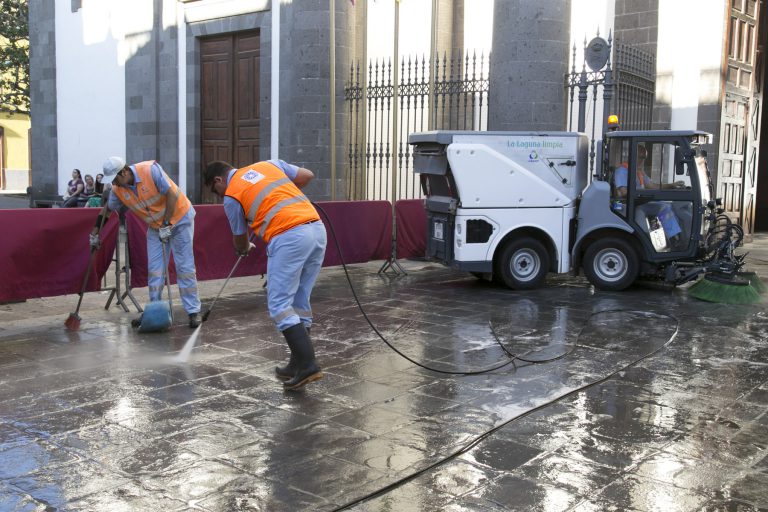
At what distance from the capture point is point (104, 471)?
14.0 ft

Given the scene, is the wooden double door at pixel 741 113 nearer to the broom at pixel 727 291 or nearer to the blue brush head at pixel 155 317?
the broom at pixel 727 291

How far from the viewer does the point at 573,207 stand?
10.5m

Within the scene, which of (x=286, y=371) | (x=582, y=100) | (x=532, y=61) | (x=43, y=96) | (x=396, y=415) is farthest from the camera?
(x=43, y=96)

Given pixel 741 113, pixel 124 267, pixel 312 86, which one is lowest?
pixel 124 267

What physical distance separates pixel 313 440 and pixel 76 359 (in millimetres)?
2939

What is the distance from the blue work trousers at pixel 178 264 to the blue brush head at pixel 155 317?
344mm

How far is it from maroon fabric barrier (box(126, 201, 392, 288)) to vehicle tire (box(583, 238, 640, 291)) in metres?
3.10

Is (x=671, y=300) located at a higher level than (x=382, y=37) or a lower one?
lower

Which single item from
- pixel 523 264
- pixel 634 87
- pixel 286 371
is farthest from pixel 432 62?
pixel 286 371

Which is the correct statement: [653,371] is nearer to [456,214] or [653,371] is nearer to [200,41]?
[456,214]

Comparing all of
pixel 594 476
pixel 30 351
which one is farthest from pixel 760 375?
pixel 30 351

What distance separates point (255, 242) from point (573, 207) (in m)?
4.14

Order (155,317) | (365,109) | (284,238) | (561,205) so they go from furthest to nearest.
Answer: (365,109), (561,205), (155,317), (284,238)

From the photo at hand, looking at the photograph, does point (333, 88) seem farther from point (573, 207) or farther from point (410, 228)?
point (573, 207)
